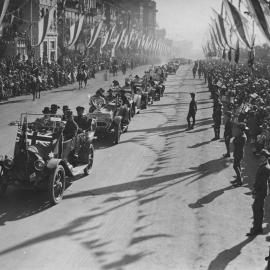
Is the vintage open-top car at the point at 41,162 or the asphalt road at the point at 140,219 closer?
the asphalt road at the point at 140,219

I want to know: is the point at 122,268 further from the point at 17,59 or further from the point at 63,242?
the point at 17,59

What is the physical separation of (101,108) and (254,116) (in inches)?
225

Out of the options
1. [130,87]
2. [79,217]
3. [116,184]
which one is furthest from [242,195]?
[130,87]

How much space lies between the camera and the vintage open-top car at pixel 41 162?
31.2 ft

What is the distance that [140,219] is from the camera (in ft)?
29.7

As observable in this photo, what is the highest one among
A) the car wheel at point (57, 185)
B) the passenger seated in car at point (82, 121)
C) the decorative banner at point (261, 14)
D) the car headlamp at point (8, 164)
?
the decorative banner at point (261, 14)

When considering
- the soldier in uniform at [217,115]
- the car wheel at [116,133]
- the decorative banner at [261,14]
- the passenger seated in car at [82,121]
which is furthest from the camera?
the soldier in uniform at [217,115]

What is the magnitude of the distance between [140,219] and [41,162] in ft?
7.76

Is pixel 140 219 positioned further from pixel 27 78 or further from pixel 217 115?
pixel 27 78

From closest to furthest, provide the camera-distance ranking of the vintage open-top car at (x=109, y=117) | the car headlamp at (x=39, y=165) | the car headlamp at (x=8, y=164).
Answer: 1. the car headlamp at (x=39, y=165)
2. the car headlamp at (x=8, y=164)
3. the vintage open-top car at (x=109, y=117)

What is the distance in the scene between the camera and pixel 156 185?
444 inches

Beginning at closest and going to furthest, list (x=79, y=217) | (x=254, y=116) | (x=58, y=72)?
1. (x=79, y=217)
2. (x=254, y=116)
3. (x=58, y=72)

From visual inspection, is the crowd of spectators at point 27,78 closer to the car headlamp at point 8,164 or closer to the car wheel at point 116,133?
the car wheel at point 116,133

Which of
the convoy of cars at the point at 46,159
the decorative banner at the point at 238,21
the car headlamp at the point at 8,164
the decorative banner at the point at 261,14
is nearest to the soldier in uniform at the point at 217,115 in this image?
the decorative banner at the point at 261,14
